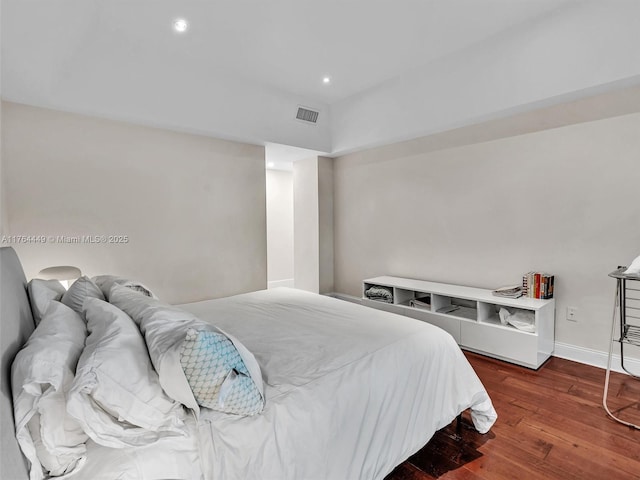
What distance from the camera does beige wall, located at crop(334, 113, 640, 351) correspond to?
263 cm

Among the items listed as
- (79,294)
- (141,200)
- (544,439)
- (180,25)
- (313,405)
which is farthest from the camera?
(141,200)

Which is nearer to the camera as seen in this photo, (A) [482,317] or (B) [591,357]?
(B) [591,357]

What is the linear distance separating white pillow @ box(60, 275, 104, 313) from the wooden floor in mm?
1681

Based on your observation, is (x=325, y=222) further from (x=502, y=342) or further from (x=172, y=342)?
(x=172, y=342)

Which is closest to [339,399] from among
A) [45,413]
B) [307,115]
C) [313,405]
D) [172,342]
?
[313,405]

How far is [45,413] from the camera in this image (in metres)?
0.84

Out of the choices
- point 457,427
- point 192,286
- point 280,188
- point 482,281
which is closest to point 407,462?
point 457,427

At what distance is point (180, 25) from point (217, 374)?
2.79 meters

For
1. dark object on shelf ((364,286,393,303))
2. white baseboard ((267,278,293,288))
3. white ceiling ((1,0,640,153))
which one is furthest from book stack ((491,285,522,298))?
white baseboard ((267,278,293,288))

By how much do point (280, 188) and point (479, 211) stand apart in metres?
3.56

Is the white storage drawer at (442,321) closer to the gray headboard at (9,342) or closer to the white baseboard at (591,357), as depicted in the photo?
the white baseboard at (591,357)

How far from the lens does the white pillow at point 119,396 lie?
2.87 feet

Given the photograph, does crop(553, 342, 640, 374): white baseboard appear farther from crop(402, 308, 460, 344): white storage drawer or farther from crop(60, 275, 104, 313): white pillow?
crop(60, 275, 104, 313): white pillow

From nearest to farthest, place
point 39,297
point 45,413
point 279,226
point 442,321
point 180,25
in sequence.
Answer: point 45,413 < point 39,297 < point 180,25 < point 442,321 < point 279,226
